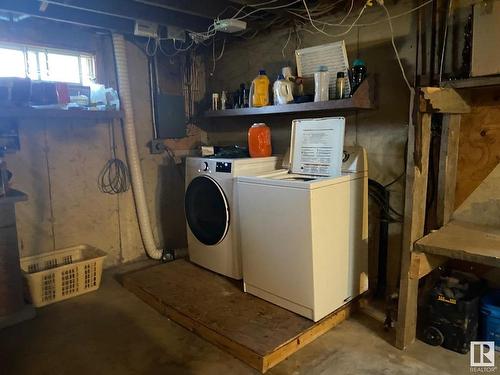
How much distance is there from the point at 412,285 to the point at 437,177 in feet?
2.21

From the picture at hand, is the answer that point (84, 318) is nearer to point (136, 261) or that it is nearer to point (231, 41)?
point (136, 261)

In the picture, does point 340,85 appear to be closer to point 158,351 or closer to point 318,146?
point 318,146

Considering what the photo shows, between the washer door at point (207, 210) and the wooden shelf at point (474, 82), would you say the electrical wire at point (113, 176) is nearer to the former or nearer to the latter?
the washer door at point (207, 210)

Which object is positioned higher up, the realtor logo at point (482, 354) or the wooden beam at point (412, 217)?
the wooden beam at point (412, 217)

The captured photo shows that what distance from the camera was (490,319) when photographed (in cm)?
186

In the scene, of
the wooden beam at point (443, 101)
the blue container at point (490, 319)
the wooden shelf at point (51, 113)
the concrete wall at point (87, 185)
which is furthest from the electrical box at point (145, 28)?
the blue container at point (490, 319)

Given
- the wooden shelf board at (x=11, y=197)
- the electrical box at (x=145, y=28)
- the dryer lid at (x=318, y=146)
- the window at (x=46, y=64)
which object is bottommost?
the wooden shelf board at (x=11, y=197)

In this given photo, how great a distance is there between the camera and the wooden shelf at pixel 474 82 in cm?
166

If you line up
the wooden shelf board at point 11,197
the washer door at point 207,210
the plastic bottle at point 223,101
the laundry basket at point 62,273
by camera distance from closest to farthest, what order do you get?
the wooden shelf board at point 11,197, the laundry basket at point 62,273, the washer door at point 207,210, the plastic bottle at point 223,101

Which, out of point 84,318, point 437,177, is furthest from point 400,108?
point 84,318

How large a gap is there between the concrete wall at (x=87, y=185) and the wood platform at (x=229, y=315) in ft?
1.68

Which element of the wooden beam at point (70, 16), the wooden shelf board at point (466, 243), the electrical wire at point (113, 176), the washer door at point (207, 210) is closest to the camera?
the wooden shelf board at point (466, 243)

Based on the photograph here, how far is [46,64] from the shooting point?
8.82 feet

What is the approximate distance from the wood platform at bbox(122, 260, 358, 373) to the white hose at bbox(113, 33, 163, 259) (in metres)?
0.42
